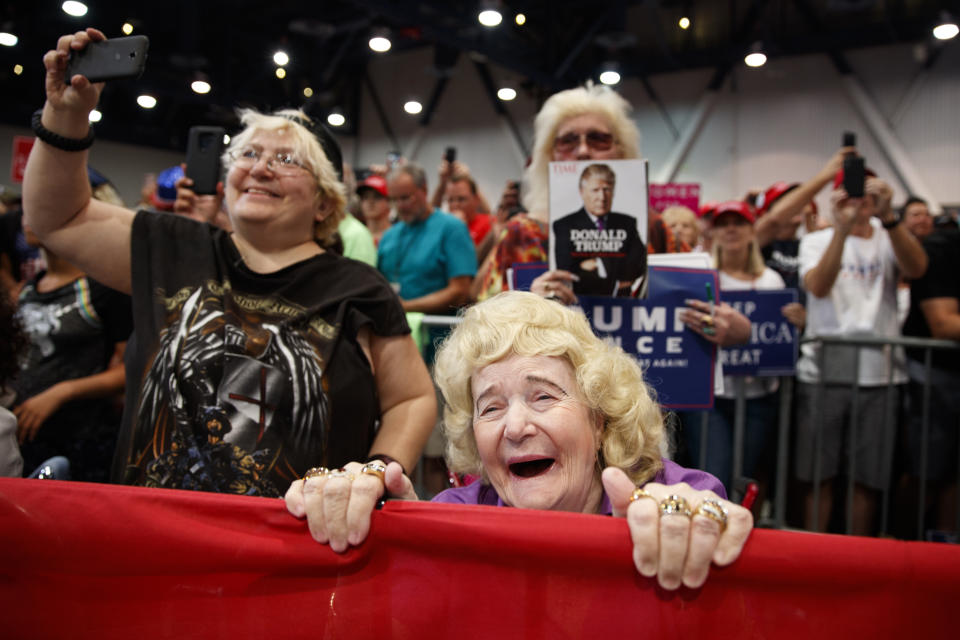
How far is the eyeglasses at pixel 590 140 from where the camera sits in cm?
253

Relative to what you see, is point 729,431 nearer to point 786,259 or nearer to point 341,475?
point 786,259

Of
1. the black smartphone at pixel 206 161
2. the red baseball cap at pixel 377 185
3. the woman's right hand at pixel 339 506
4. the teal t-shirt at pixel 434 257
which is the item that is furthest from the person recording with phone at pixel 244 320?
the red baseball cap at pixel 377 185

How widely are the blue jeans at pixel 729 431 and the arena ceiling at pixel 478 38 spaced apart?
816cm

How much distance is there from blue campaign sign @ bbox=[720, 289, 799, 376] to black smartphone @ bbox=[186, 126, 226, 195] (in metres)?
2.36

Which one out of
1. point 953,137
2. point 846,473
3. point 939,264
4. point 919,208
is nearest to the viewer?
point 939,264

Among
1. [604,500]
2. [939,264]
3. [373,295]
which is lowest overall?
[604,500]

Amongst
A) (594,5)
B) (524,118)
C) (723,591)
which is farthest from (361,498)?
(524,118)

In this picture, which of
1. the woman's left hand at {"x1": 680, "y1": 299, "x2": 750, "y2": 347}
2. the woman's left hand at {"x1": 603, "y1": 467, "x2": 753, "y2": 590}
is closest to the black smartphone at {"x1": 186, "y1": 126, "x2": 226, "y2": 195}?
the woman's left hand at {"x1": 680, "y1": 299, "x2": 750, "y2": 347}

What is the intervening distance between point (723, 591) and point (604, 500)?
1.49 feet

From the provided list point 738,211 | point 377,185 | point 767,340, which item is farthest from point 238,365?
point 377,185

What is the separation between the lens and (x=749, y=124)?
13531mm

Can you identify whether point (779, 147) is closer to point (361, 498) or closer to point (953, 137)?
point (953, 137)

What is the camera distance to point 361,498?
1076mm

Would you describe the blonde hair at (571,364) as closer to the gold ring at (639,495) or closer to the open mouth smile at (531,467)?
the open mouth smile at (531,467)
